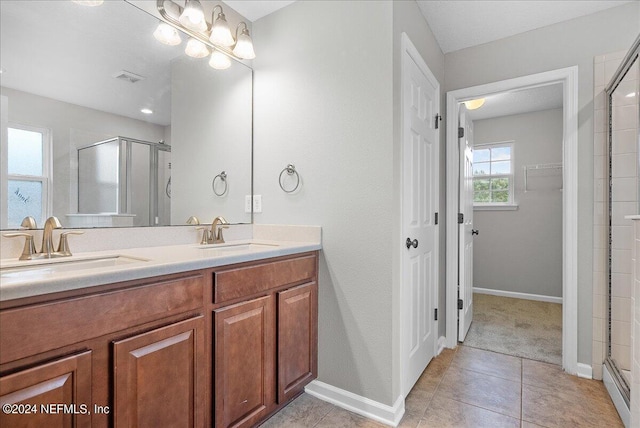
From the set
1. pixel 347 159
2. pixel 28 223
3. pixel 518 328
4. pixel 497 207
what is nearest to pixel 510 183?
pixel 497 207

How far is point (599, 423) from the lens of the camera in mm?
1636

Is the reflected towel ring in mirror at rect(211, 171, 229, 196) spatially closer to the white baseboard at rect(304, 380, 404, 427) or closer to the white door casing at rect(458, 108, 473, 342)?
the white baseboard at rect(304, 380, 404, 427)

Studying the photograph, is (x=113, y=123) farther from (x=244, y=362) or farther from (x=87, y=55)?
(x=244, y=362)

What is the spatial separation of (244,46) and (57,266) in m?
1.60

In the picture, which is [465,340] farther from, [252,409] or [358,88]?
[358,88]

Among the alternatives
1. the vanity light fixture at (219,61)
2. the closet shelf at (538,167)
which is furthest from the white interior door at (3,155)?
the closet shelf at (538,167)

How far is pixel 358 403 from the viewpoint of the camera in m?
1.73

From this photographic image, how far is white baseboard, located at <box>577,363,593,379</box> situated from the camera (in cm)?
210

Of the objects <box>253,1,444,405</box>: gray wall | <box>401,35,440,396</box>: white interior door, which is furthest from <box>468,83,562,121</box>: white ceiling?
<box>253,1,444,405</box>: gray wall

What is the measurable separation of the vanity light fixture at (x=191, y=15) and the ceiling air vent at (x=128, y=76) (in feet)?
1.36

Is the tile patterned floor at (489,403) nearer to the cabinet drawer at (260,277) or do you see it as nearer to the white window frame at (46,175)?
the cabinet drawer at (260,277)

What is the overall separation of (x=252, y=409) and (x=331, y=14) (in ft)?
6.99

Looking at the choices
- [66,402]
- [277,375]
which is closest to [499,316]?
[277,375]

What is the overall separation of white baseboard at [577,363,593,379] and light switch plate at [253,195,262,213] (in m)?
2.42
